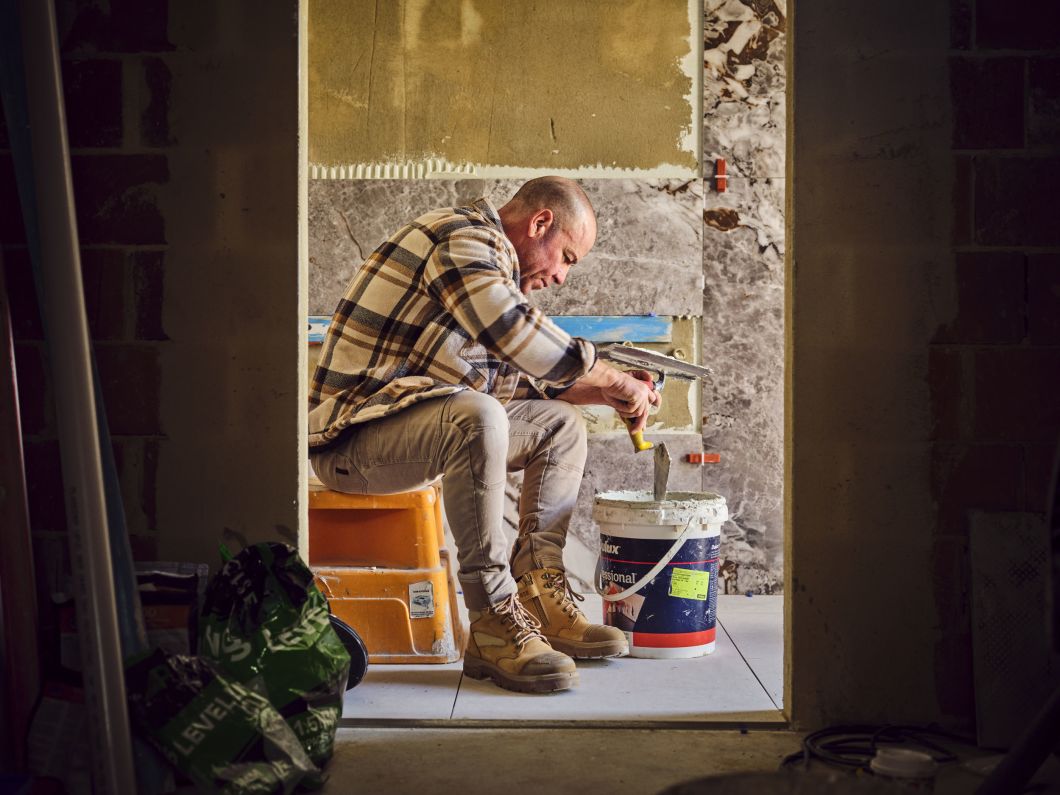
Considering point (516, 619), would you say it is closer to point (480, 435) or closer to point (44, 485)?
point (480, 435)

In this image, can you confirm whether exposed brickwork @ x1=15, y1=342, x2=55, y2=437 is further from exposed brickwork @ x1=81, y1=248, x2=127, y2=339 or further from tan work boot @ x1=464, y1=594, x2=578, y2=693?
tan work boot @ x1=464, y1=594, x2=578, y2=693

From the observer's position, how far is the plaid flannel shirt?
2.44 m

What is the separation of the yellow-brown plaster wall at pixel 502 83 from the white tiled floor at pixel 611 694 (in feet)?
6.46

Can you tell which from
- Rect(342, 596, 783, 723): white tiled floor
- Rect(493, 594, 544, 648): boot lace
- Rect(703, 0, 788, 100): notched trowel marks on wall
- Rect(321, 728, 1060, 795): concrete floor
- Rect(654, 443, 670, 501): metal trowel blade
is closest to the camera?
Rect(321, 728, 1060, 795): concrete floor

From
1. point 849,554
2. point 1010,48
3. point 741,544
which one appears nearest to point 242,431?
point 849,554

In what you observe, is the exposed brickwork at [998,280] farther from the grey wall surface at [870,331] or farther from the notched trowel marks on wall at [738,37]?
the notched trowel marks on wall at [738,37]

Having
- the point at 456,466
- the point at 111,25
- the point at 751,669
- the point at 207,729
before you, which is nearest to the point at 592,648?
the point at 751,669

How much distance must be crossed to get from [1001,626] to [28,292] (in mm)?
1988

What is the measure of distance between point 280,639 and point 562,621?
1090mm

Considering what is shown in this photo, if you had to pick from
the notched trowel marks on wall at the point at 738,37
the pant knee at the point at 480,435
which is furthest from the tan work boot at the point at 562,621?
the notched trowel marks on wall at the point at 738,37

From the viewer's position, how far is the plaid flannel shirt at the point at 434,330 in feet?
8.02

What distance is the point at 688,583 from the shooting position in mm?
2721

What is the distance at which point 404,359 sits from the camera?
8.55 feet

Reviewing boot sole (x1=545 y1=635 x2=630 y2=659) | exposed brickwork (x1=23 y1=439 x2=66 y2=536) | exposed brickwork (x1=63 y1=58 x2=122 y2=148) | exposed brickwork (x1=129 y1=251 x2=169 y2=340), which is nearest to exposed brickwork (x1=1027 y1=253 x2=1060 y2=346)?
boot sole (x1=545 y1=635 x2=630 y2=659)
